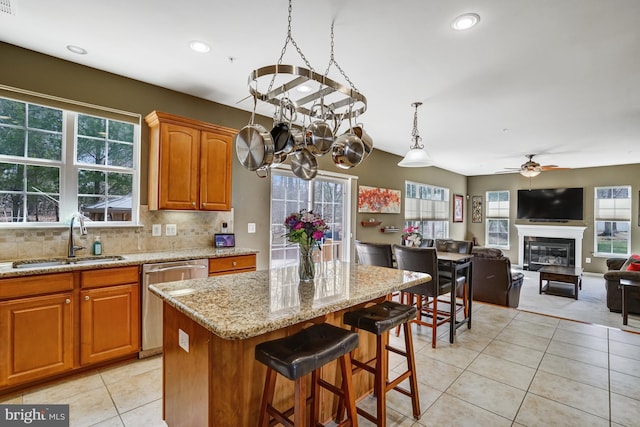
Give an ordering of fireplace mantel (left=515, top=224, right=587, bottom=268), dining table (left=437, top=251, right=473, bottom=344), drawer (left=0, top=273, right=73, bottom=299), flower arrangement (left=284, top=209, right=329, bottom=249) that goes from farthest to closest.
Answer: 1. fireplace mantel (left=515, top=224, right=587, bottom=268)
2. dining table (left=437, top=251, right=473, bottom=344)
3. drawer (left=0, top=273, right=73, bottom=299)
4. flower arrangement (left=284, top=209, right=329, bottom=249)

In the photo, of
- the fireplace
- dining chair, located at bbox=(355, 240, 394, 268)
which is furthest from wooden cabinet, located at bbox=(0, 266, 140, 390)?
the fireplace

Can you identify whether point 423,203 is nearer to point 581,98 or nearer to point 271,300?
point 581,98

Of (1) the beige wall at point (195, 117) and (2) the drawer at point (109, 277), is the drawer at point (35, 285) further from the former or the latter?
(1) the beige wall at point (195, 117)

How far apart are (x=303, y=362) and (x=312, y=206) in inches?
142

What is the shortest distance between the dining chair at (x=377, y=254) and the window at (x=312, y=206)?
19.3 inches

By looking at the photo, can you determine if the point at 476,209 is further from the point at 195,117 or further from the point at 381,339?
the point at 381,339

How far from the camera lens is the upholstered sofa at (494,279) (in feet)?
15.1

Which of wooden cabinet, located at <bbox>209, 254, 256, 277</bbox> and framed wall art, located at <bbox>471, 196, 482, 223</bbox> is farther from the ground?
framed wall art, located at <bbox>471, 196, 482, 223</bbox>

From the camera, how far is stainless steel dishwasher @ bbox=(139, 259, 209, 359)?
2770 millimetres

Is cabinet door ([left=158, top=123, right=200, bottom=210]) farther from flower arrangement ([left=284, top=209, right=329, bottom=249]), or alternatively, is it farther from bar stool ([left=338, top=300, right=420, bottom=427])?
bar stool ([left=338, top=300, right=420, bottom=427])

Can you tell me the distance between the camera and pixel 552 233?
825 centimetres

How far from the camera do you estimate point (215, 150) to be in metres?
3.46

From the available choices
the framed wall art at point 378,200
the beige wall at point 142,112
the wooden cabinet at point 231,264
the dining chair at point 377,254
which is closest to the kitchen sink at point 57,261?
the beige wall at point 142,112

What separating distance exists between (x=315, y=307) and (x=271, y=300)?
0.83 ft
